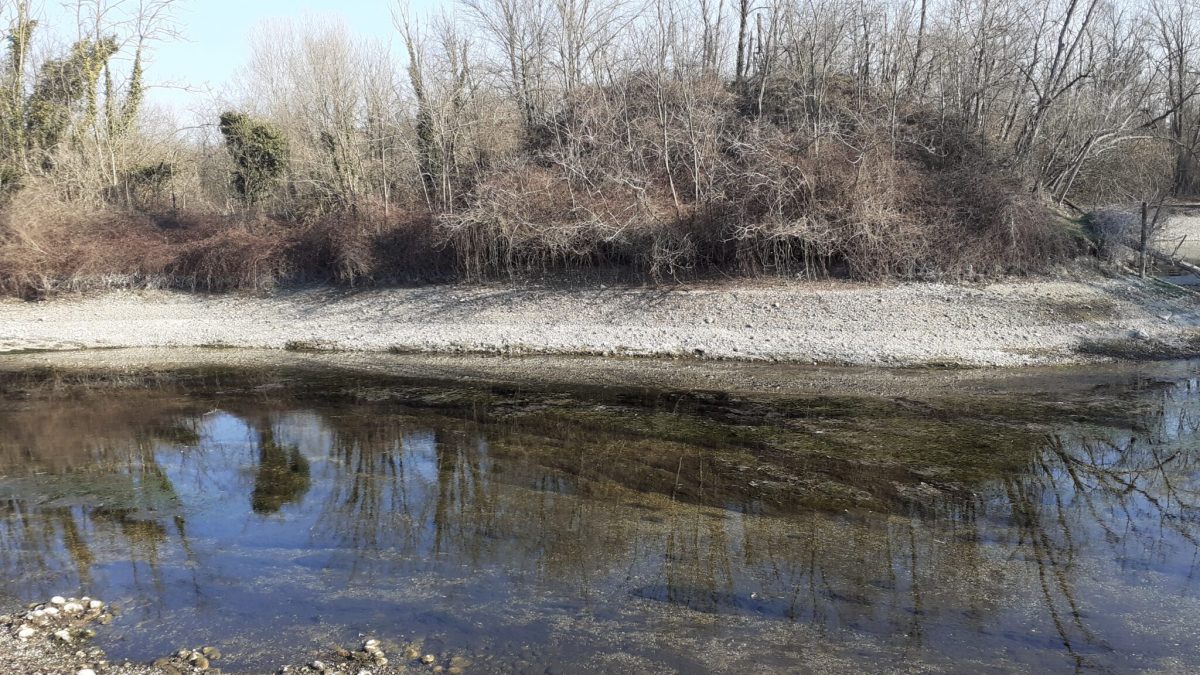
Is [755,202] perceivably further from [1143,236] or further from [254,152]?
[254,152]

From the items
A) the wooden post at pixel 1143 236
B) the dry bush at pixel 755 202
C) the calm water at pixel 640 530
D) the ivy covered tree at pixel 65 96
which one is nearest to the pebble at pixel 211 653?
the calm water at pixel 640 530

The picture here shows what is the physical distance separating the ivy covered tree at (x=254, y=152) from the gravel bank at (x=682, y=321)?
22.4 ft

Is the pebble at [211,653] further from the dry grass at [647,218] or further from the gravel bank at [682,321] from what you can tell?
the dry grass at [647,218]

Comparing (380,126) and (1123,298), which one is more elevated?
(380,126)

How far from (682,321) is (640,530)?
11.3 meters

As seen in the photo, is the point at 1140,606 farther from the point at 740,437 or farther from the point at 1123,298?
the point at 1123,298

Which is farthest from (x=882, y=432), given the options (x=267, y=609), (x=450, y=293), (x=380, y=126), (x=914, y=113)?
(x=380, y=126)

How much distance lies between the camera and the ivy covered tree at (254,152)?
2844 cm

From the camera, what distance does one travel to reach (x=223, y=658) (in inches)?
223

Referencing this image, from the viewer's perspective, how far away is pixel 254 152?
2866cm

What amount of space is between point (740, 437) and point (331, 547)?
6018 millimetres

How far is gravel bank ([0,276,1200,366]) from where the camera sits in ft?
55.4

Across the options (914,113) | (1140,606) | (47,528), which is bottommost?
(1140,606)

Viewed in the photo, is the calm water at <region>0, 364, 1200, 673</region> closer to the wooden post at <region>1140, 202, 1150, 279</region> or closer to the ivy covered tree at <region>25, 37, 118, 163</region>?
the wooden post at <region>1140, 202, 1150, 279</region>
